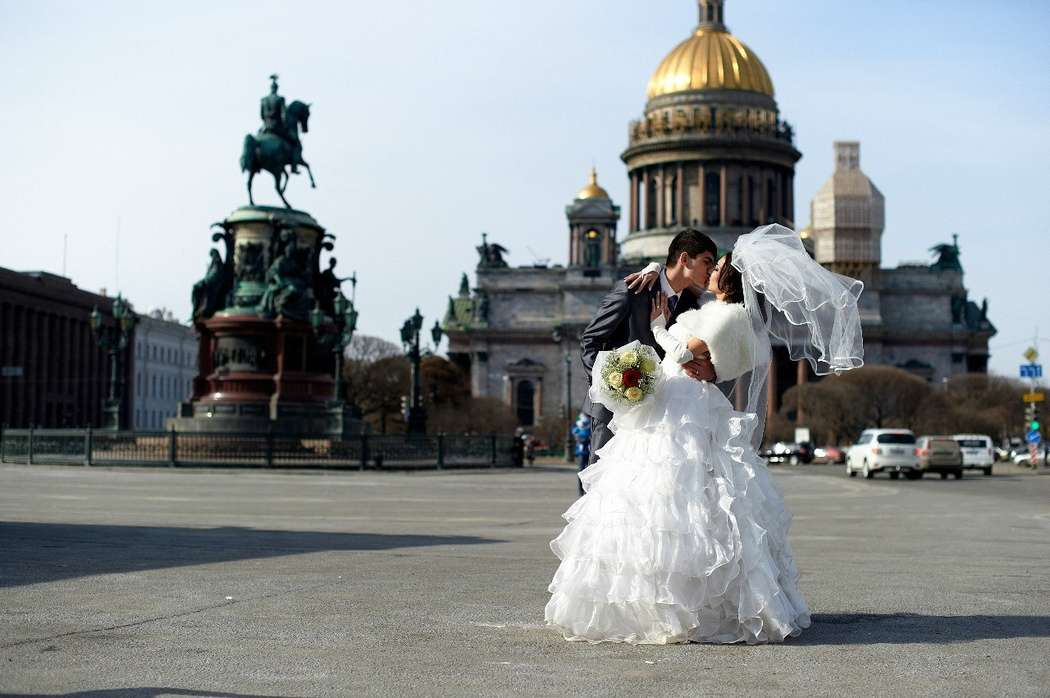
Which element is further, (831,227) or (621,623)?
(831,227)

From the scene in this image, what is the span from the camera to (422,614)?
9.20 m

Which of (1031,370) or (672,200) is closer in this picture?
(1031,370)

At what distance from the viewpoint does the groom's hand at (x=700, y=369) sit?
877cm

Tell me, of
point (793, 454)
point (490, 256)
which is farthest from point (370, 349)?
point (793, 454)

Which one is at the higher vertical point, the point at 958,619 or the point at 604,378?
the point at 604,378

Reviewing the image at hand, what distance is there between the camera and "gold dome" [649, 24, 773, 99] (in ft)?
403

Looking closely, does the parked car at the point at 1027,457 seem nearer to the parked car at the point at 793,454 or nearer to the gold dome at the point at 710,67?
the parked car at the point at 793,454

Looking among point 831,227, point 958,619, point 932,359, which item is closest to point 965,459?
point 958,619

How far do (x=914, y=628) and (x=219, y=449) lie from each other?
34.5m

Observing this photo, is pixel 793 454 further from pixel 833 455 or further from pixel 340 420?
pixel 340 420

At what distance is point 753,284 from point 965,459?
50.1 metres

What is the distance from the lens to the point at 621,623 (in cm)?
827

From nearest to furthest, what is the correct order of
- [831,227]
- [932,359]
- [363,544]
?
[363,544], [831,227], [932,359]

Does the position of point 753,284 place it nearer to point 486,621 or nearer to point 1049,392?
point 486,621
